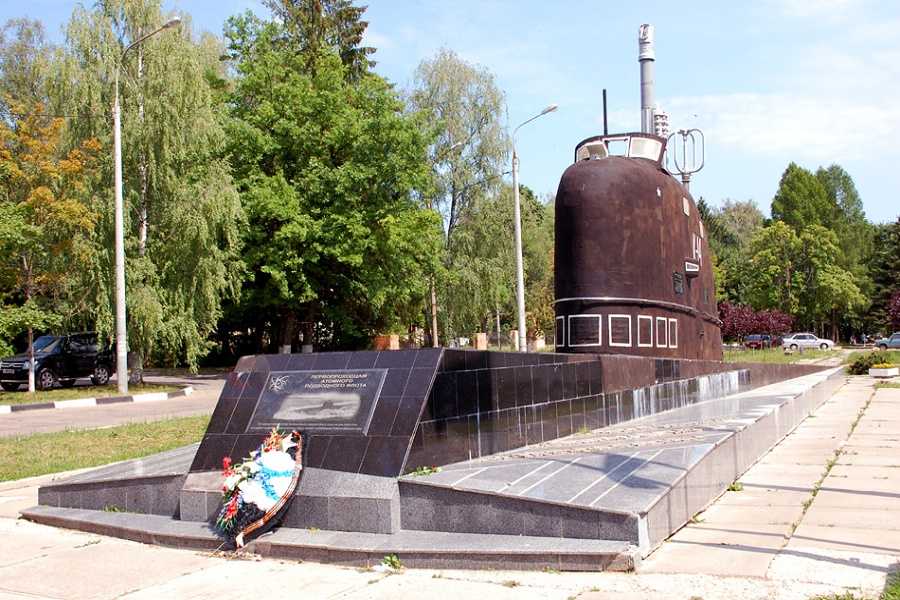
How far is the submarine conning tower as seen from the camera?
13.3m

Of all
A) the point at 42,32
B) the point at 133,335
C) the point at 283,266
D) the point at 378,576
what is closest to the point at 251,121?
the point at 283,266

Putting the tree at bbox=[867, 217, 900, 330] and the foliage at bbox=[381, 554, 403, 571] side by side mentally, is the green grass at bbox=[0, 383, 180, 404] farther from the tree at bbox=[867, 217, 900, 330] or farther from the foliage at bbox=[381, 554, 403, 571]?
the tree at bbox=[867, 217, 900, 330]

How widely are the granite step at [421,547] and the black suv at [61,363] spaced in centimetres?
1942

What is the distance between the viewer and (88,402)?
819 inches

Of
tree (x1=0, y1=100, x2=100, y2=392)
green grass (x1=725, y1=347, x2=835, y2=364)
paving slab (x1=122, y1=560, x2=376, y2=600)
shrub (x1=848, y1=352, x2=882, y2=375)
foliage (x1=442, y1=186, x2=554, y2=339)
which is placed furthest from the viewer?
green grass (x1=725, y1=347, x2=835, y2=364)

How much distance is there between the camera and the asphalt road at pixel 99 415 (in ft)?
52.5

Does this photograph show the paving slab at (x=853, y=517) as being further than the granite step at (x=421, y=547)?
Yes

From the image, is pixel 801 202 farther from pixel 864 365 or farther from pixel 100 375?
pixel 100 375

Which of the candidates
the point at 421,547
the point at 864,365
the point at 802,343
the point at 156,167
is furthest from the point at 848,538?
the point at 802,343

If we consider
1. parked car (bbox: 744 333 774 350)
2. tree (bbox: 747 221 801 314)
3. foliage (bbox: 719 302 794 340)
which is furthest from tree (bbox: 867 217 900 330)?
foliage (bbox: 719 302 794 340)

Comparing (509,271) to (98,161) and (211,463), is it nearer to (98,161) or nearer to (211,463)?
(98,161)

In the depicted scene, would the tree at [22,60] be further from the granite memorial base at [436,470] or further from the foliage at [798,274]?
the foliage at [798,274]

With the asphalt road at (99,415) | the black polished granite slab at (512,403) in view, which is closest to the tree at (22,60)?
the asphalt road at (99,415)

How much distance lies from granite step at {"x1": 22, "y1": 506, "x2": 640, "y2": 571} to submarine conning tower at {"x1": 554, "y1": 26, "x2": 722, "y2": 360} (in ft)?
23.1
